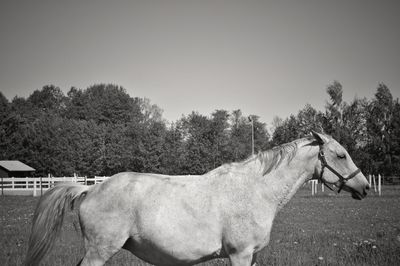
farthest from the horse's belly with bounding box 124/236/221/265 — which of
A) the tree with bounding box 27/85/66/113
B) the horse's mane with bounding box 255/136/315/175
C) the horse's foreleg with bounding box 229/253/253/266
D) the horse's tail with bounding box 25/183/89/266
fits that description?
the tree with bounding box 27/85/66/113

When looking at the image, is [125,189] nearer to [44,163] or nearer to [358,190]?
[358,190]

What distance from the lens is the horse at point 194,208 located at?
5.43 m

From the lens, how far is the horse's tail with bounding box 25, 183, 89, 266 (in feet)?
19.2

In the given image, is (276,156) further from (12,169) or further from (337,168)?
(12,169)

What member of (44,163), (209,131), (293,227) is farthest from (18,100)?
(293,227)

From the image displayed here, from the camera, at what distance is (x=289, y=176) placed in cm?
603

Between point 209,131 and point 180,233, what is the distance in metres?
57.1

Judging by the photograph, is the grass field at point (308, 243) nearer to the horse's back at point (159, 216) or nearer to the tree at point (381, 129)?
the horse's back at point (159, 216)

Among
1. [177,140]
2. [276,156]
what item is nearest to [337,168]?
[276,156]

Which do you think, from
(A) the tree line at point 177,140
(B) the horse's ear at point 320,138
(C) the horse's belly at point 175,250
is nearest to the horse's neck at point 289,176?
(B) the horse's ear at point 320,138

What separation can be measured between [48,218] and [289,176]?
3894 millimetres

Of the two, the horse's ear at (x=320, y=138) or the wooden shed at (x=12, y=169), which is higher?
the horse's ear at (x=320, y=138)

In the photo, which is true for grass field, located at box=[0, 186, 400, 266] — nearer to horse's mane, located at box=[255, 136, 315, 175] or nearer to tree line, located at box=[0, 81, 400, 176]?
horse's mane, located at box=[255, 136, 315, 175]

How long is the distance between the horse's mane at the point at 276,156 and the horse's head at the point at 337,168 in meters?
0.43
